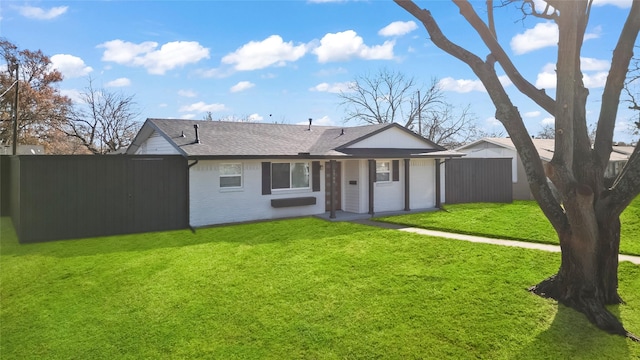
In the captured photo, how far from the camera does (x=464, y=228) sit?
38.6 feet

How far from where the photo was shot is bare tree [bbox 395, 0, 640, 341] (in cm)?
566

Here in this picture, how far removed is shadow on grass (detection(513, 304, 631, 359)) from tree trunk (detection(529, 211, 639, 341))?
377mm

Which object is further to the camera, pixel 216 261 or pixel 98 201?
pixel 98 201

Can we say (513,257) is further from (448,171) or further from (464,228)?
(448,171)

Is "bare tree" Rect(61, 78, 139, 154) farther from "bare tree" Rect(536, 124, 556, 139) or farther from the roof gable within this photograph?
"bare tree" Rect(536, 124, 556, 139)

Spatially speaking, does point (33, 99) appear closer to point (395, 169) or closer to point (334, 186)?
point (334, 186)

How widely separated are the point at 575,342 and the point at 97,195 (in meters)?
11.7

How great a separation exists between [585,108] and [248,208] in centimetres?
1032

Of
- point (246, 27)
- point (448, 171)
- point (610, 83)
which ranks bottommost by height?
point (448, 171)

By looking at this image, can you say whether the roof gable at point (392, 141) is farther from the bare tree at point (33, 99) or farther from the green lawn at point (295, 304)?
the bare tree at point (33, 99)

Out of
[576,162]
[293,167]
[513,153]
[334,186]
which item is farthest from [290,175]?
[513,153]

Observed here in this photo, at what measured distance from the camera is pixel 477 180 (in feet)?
62.5

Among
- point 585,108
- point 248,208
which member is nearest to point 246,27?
point 248,208

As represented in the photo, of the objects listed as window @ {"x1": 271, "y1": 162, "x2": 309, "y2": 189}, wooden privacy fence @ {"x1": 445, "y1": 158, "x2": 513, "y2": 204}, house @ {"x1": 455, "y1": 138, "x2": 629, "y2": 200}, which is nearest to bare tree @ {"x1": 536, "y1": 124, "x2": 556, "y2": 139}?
house @ {"x1": 455, "y1": 138, "x2": 629, "y2": 200}
